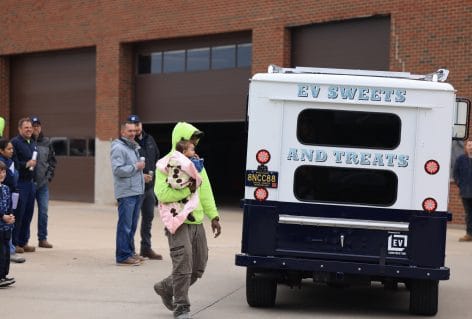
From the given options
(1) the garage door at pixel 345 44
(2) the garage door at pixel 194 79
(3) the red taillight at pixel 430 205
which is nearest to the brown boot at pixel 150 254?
(3) the red taillight at pixel 430 205

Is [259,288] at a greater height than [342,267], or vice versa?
[342,267]

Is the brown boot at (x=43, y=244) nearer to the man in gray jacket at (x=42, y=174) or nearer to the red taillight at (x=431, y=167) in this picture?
the man in gray jacket at (x=42, y=174)

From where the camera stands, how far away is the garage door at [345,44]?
18141 millimetres

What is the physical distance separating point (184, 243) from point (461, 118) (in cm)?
305

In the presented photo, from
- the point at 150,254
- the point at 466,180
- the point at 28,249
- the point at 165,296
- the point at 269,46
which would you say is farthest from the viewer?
the point at 269,46

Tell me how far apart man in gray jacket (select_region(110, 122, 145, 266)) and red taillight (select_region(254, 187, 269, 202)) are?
295 cm

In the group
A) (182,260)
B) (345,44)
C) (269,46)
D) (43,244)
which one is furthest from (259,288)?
(269,46)

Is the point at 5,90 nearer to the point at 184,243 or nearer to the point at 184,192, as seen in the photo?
the point at 184,192

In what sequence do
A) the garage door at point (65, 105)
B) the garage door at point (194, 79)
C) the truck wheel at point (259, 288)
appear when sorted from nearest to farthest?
the truck wheel at point (259, 288) < the garage door at point (194, 79) < the garage door at point (65, 105)

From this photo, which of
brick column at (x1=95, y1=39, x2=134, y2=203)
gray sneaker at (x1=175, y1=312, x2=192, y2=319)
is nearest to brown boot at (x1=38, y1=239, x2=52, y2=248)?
gray sneaker at (x1=175, y1=312, x2=192, y2=319)

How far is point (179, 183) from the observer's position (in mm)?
6938

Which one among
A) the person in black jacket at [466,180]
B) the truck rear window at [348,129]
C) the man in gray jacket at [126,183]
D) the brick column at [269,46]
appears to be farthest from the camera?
the brick column at [269,46]

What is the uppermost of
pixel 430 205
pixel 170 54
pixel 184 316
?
pixel 170 54

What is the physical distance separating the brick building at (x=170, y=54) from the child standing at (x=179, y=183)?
436 inches
